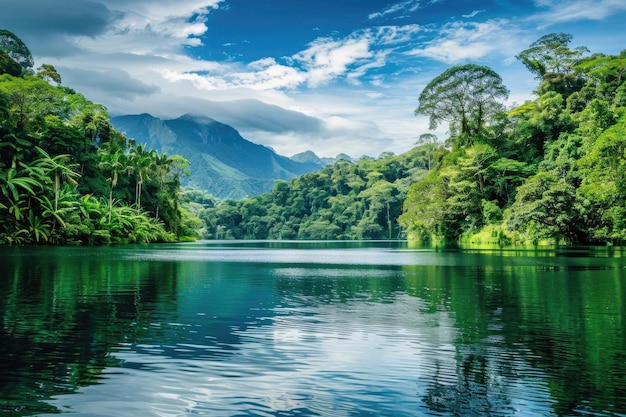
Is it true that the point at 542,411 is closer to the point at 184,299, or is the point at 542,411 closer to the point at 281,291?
the point at 184,299

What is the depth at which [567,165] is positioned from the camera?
61812mm

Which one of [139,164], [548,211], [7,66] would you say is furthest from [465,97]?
[7,66]

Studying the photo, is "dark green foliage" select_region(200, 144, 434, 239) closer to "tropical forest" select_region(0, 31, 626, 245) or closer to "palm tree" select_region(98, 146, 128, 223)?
"tropical forest" select_region(0, 31, 626, 245)

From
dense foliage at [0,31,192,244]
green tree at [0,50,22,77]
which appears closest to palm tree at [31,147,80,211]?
dense foliage at [0,31,192,244]

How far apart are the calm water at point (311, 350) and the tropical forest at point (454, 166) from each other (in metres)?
37.8

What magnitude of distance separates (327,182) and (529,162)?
104 metres

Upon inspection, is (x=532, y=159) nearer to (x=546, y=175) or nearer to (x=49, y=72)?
(x=546, y=175)

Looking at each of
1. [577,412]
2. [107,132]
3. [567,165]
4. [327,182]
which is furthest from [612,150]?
[327,182]

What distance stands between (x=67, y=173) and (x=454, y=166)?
47.9m

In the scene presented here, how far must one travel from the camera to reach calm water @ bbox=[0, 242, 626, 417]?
278 inches

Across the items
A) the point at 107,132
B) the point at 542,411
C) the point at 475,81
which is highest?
the point at 475,81

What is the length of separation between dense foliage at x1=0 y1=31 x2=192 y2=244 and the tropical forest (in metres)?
0.18

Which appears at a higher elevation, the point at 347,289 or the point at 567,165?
the point at 567,165

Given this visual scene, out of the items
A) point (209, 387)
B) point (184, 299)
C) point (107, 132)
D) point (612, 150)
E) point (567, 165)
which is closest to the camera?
point (209, 387)
